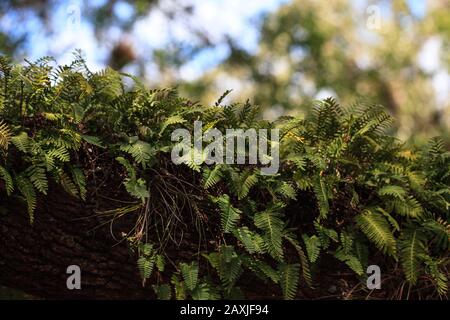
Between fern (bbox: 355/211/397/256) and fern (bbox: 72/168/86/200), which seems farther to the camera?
fern (bbox: 355/211/397/256)

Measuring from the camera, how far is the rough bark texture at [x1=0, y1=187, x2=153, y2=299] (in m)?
2.57

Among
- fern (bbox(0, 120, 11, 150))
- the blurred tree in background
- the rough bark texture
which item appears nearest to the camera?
fern (bbox(0, 120, 11, 150))

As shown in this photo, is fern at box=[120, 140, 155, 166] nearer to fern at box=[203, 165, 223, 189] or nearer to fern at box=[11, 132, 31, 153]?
fern at box=[203, 165, 223, 189]

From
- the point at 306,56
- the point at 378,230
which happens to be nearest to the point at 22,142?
the point at 378,230

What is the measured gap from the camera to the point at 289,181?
2.95 metres

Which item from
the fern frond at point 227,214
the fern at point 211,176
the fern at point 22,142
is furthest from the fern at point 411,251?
the fern at point 22,142

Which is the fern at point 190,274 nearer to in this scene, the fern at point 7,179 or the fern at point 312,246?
the fern at point 312,246

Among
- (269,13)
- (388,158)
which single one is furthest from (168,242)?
(269,13)

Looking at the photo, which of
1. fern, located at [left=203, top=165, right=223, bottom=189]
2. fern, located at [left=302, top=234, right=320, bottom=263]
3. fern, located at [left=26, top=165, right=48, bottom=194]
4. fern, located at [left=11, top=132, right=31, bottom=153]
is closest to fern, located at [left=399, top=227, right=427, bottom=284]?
fern, located at [left=302, top=234, right=320, bottom=263]

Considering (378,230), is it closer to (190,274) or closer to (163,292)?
(190,274)

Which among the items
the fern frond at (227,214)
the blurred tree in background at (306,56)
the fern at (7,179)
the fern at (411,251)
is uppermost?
the blurred tree in background at (306,56)

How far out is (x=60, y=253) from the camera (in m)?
2.62

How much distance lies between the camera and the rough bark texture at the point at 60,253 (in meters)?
2.57
